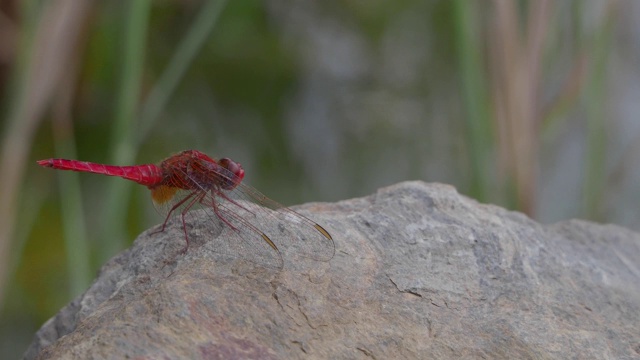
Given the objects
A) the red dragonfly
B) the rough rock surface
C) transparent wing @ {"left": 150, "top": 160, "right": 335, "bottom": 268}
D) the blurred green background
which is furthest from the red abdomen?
the blurred green background

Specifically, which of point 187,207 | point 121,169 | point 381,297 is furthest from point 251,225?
point 121,169

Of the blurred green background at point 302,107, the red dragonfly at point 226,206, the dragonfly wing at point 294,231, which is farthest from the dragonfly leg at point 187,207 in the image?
the blurred green background at point 302,107

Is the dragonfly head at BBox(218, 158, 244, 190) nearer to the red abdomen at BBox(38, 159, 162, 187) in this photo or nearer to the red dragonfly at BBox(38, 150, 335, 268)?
the red dragonfly at BBox(38, 150, 335, 268)

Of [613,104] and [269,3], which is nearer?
[613,104]

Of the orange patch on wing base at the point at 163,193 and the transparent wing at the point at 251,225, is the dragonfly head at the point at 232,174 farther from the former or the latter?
the orange patch on wing base at the point at 163,193

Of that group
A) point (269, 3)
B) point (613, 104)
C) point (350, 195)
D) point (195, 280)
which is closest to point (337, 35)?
point (269, 3)

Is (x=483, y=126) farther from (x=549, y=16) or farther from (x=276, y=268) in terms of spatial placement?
(x=276, y=268)
